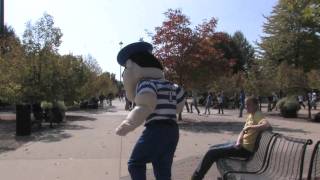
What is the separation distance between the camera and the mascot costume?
5.98 meters

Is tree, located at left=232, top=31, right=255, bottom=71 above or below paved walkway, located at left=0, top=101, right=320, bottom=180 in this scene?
above

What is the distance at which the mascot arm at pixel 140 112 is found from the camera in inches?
234

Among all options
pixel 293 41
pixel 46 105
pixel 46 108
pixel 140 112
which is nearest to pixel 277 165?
pixel 140 112

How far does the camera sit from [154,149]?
611 cm

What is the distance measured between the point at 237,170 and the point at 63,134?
38.8 feet

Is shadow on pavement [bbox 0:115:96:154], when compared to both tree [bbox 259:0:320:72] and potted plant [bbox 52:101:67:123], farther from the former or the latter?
tree [bbox 259:0:320:72]

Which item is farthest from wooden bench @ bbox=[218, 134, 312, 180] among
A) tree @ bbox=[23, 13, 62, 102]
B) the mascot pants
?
tree @ bbox=[23, 13, 62, 102]

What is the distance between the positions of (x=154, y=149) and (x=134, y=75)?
2.70ft

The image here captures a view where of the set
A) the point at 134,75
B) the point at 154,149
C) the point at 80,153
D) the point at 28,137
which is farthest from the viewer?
the point at 28,137

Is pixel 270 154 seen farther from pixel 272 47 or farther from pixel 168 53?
pixel 272 47

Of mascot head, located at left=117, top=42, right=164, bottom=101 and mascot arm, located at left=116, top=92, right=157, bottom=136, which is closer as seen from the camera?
mascot arm, located at left=116, top=92, right=157, bottom=136

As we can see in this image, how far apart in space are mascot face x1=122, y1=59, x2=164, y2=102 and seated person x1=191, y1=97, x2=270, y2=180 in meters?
2.15

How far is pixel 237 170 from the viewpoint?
7.62 m

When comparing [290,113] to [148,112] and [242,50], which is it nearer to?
[148,112]
